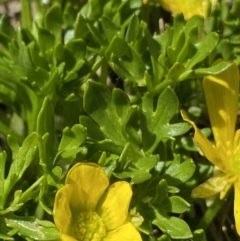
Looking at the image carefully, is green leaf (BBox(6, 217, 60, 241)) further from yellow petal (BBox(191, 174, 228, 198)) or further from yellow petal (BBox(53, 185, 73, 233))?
yellow petal (BBox(191, 174, 228, 198))

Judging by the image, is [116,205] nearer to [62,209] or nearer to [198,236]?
[62,209]

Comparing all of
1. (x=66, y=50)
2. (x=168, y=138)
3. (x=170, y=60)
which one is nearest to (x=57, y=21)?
(x=66, y=50)

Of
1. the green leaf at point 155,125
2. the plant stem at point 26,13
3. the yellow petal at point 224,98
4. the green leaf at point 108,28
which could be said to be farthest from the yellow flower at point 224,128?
the plant stem at point 26,13

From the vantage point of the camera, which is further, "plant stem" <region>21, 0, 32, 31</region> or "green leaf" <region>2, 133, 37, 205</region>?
"plant stem" <region>21, 0, 32, 31</region>

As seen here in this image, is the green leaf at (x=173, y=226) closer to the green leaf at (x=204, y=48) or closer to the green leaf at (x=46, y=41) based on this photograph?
the green leaf at (x=204, y=48)

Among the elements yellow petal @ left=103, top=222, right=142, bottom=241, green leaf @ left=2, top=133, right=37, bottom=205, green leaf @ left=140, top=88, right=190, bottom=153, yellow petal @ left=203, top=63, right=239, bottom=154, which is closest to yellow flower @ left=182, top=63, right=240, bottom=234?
yellow petal @ left=203, top=63, right=239, bottom=154

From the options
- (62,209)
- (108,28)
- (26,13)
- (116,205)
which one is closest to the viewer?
(62,209)

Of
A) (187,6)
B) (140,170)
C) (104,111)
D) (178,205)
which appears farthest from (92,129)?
(187,6)
